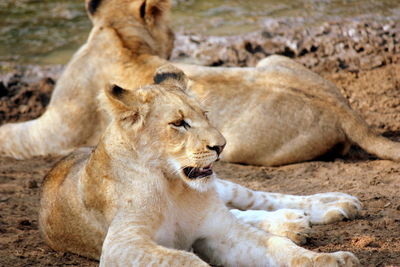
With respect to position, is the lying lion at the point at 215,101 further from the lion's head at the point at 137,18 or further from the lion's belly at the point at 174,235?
the lion's belly at the point at 174,235

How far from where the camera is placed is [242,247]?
3.84 metres

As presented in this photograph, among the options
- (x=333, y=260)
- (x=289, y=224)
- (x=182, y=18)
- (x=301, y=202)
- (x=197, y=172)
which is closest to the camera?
(x=333, y=260)

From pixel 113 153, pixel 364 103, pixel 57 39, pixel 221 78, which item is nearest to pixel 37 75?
pixel 57 39

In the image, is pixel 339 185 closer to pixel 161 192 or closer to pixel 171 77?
pixel 171 77

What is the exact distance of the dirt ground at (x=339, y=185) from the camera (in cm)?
409

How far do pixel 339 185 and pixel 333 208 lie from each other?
0.78 metres

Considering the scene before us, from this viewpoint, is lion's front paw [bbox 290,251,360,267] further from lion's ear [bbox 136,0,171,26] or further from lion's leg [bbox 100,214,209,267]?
lion's ear [bbox 136,0,171,26]

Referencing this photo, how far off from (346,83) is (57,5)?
539cm

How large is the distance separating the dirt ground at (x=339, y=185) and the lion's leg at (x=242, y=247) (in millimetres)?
331

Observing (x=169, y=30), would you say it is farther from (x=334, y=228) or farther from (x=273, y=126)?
(x=334, y=228)

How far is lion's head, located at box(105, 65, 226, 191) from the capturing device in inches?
145

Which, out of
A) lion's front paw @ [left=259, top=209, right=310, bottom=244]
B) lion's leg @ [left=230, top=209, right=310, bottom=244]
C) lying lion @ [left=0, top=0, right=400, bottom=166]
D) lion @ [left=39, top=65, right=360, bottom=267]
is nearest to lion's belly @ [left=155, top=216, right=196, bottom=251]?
lion @ [left=39, top=65, right=360, bottom=267]

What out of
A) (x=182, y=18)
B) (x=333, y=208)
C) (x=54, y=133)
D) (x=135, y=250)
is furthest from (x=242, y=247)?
(x=182, y=18)

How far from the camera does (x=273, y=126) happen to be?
594 centimetres
